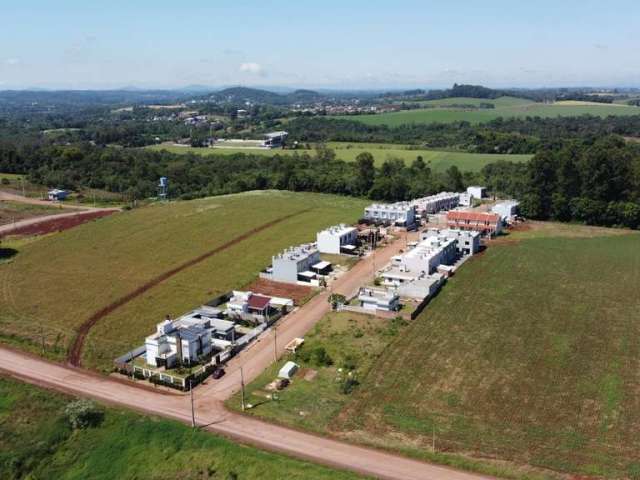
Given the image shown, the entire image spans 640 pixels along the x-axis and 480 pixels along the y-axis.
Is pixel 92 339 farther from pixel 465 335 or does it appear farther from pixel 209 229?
pixel 209 229

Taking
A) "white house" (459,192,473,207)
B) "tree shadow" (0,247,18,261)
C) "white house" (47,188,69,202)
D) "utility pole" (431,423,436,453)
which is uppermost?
"white house" (459,192,473,207)

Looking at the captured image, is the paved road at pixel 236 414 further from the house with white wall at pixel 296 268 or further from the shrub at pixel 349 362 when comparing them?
the house with white wall at pixel 296 268

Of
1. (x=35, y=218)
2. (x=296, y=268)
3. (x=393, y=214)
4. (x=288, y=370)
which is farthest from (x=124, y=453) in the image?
(x=35, y=218)

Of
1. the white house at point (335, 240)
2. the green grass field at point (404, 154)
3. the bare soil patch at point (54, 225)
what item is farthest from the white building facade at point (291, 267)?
the green grass field at point (404, 154)

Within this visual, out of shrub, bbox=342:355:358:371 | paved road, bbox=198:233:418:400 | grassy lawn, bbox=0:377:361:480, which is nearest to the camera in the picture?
grassy lawn, bbox=0:377:361:480

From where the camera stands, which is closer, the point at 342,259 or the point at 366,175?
the point at 342,259

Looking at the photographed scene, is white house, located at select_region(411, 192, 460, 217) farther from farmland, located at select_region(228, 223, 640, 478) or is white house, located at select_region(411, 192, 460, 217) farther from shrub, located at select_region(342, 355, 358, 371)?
shrub, located at select_region(342, 355, 358, 371)

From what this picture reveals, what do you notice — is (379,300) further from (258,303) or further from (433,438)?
(433,438)

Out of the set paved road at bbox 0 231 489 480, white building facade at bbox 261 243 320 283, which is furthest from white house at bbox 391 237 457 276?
paved road at bbox 0 231 489 480

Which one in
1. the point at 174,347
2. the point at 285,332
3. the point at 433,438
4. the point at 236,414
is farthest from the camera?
the point at 285,332
